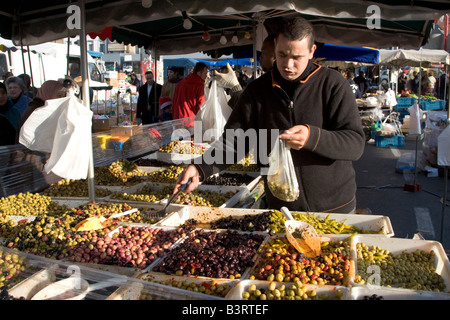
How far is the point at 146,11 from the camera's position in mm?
4004

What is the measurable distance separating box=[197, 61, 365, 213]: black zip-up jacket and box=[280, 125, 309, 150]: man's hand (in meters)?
0.03

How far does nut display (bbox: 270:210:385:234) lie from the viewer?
273 cm

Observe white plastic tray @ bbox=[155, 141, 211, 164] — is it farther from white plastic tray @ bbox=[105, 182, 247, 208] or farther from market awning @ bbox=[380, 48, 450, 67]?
market awning @ bbox=[380, 48, 450, 67]

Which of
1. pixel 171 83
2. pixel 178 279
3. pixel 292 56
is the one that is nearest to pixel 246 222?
pixel 178 279

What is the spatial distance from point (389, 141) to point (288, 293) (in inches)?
438

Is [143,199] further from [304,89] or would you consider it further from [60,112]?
[304,89]

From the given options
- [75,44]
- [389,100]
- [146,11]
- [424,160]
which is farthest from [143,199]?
[75,44]

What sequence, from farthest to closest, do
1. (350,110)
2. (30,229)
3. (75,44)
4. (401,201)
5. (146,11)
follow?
(75,44) → (401,201) → (146,11) → (30,229) → (350,110)

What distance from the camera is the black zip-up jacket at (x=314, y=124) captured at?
246 centimetres

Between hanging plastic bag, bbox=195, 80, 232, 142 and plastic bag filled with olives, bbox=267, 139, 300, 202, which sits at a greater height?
hanging plastic bag, bbox=195, 80, 232, 142

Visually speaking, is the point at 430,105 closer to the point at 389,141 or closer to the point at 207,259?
the point at 389,141

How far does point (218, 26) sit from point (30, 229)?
5.86 m

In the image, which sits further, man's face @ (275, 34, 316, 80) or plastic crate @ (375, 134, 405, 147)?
plastic crate @ (375, 134, 405, 147)

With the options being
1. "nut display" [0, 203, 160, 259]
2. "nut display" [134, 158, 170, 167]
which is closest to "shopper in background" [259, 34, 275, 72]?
"nut display" [0, 203, 160, 259]
